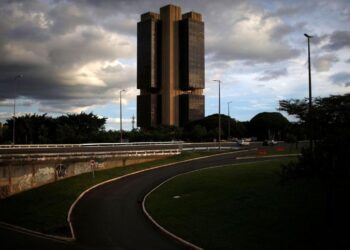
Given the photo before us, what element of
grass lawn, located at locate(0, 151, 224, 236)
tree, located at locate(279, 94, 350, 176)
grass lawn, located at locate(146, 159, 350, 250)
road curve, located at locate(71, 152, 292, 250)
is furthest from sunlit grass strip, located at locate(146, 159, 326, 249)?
grass lawn, located at locate(0, 151, 224, 236)

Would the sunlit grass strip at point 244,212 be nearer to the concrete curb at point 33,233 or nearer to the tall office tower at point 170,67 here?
the concrete curb at point 33,233

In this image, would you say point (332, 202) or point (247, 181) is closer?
point (332, 202)

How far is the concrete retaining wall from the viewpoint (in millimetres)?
39625

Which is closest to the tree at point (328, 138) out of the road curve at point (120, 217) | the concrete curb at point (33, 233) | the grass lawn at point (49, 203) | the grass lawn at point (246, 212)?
the grass lawn at point (246, 212)

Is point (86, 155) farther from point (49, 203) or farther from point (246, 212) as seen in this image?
point (246, 212)

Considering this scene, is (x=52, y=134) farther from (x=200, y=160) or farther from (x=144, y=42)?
(x=144, y=42)

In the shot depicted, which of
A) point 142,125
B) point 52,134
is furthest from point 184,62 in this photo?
point 52,134

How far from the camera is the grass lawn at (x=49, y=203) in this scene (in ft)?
89.8

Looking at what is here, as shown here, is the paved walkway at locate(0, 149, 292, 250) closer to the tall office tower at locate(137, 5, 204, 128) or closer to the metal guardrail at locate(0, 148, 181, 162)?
the metal guardrail at locate(0, 148, 181, 162)

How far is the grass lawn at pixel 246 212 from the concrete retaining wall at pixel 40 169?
13496mm

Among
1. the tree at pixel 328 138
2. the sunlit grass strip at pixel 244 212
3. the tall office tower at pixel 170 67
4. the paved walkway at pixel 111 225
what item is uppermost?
the tall office tower at pixel 170 67

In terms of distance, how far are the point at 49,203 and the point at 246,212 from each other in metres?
17.0

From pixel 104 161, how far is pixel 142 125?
5248 inches

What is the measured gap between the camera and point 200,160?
5522 centimetres
